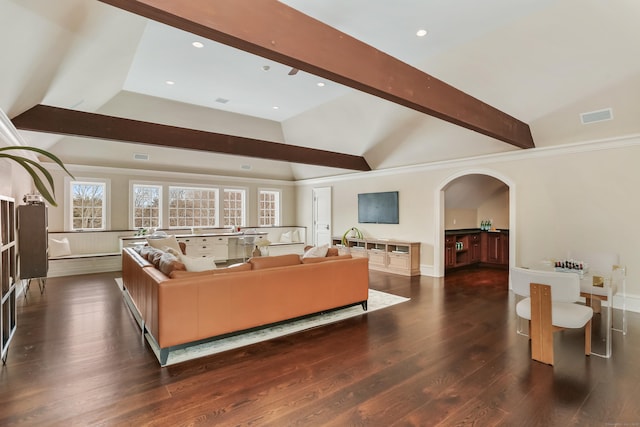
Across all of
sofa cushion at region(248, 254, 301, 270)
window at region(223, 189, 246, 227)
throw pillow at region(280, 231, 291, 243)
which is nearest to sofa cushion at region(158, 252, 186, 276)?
sofa cushion at region(248, 254, 301, 270)

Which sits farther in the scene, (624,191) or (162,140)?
(162,140)

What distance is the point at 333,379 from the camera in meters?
2.62

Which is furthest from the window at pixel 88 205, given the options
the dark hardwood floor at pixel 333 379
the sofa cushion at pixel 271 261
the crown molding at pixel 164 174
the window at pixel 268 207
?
the sofa cushion at pixel 271 261

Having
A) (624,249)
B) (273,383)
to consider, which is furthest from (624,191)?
(273,383)

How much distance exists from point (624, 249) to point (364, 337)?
4.12 meters

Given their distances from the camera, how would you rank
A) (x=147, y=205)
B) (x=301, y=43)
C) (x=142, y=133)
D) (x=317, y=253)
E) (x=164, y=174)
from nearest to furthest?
(x=301, y=43)
(x=317, y=253)
(x=142, y=133)
(x=147, y=205)
(x=164, y=174)

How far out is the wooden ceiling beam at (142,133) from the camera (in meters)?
4.24

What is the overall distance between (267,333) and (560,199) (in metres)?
5.05

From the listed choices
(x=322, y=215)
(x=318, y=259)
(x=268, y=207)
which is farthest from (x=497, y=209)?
(x=268, y=207)

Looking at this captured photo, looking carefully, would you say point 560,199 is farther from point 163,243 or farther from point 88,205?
point 88,205

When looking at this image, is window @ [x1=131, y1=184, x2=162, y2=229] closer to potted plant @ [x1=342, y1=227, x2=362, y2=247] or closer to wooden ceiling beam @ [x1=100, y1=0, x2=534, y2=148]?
potted plant @ [x1=342, y1=227, x2=362, y2=247]

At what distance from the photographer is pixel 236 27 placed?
6.27 feet

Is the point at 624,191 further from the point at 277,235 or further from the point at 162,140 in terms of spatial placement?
the point at 277,235

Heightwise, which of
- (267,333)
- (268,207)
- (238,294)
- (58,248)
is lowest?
(267,333)
